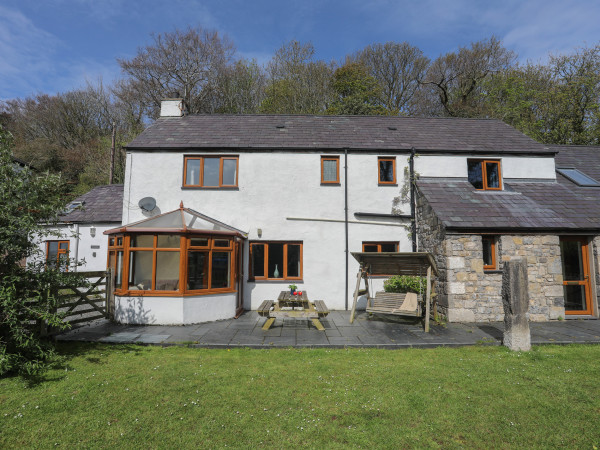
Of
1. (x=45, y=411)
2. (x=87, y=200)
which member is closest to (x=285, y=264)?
(x=45, y=411)

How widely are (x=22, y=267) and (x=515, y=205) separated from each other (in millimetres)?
12599

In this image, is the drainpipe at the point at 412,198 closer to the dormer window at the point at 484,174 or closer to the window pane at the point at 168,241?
the dormer window at the point at 484,174

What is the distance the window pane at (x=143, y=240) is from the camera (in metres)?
8.27

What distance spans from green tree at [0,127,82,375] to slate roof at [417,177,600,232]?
29.7 feet

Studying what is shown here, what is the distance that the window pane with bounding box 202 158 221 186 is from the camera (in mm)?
10656

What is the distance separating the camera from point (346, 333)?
23.5 feet

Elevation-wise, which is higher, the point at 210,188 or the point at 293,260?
the point at 210,188

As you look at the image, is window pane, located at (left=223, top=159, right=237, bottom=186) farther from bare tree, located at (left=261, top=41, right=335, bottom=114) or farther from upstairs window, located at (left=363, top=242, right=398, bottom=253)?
bare tree, located at (left=261, top=41, right=335, bottom=114)

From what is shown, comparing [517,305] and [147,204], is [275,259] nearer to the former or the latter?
A: [147,204]

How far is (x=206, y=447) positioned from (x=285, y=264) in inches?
292

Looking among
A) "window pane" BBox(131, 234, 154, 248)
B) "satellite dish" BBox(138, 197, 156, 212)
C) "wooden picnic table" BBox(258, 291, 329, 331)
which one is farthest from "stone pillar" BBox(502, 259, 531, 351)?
"satellite dish" BBox(138, 197, 156, 212)

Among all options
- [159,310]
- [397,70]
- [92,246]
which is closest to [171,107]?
[92,246]

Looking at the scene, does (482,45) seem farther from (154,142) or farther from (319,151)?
(154,142)

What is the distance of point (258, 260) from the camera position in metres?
10.4
